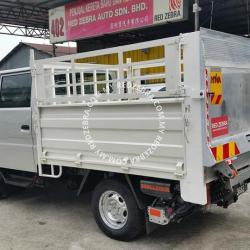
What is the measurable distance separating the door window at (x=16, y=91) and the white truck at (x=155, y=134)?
10cm

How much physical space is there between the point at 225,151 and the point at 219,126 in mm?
245

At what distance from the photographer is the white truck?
343cm

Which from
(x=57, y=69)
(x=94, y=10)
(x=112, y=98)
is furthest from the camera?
(x=94, y=10)

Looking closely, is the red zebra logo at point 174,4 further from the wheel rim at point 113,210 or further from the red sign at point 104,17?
the wheel rim at point 113,210

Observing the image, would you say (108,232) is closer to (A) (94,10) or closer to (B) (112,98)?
(B) (112,98)

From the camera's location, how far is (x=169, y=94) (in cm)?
351

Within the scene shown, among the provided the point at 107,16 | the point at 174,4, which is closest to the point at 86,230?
the point at 174,4

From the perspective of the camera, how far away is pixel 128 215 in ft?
13.3

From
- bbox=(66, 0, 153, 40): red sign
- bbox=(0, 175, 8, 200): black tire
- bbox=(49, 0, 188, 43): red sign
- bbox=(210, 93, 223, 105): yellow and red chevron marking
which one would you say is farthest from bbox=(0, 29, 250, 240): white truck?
bbox=(66, 0, 153, 40): red sign

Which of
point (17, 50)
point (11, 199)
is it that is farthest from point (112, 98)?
point (17, 50)

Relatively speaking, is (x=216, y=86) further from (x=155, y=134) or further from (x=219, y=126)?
(x=155, y=134)

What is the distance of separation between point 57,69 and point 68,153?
130cm

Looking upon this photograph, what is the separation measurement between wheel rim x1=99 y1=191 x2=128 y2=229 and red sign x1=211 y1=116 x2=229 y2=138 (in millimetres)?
1267

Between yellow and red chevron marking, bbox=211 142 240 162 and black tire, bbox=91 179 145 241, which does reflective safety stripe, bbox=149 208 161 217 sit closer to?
black tire, bbox=91 179 145 241
